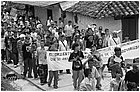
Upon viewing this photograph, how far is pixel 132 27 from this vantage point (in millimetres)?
16281

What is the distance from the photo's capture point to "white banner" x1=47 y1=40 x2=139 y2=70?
10844 millimetres

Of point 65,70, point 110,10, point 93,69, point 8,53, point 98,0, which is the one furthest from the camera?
point 98,0

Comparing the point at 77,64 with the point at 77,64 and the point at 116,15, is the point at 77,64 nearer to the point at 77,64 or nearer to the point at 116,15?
the point at 77,64

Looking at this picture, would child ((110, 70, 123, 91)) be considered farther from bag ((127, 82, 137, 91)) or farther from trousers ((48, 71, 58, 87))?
trousers ((48, 71, 58, 87))

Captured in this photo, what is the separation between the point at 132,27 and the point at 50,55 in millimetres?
6592

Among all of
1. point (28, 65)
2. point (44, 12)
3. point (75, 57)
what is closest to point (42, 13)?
point (44, 12)

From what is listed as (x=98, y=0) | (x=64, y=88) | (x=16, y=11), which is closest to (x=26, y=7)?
(x=16, y=11)

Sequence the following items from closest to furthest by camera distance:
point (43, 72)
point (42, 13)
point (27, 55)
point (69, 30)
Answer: point (43, 72), point (27, 55), point (69, 30), point (42, 13)

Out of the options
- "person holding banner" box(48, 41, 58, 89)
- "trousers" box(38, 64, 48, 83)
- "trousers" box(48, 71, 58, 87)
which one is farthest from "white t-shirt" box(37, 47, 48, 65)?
"trousers" box(48, 71, 58, 87)

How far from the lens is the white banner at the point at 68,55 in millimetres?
10844

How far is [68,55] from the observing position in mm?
A: 11164

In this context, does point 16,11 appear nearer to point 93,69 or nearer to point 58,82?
point 58,82

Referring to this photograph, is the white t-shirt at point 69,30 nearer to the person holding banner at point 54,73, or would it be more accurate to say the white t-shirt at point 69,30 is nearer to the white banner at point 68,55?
the white banner at point 68,55

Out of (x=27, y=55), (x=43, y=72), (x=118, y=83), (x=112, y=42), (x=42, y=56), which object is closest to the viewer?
(x=118, y=83)
